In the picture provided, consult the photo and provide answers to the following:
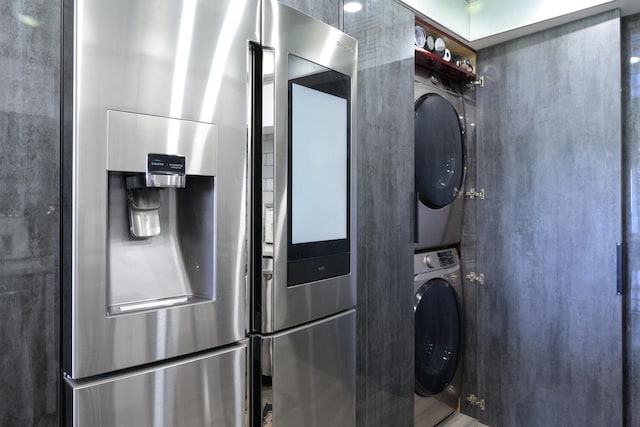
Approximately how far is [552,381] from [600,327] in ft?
1.43

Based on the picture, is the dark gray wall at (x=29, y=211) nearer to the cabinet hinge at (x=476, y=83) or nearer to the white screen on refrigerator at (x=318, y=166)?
the white screen on refrigerator at (x=318, y=166)

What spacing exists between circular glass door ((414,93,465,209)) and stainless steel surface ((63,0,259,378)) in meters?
1.41

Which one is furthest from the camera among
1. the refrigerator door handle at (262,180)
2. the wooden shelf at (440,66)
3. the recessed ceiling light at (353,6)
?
the wooden shelf at (440,66)

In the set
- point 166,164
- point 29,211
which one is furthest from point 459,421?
point 29,211

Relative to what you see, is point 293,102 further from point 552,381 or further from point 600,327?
point 552,381

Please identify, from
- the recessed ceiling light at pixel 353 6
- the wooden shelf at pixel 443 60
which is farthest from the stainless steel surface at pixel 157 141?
the wooden shelf at pixel 443 60

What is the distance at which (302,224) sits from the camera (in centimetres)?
137

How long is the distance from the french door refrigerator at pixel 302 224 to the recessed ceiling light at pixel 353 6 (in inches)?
9.4

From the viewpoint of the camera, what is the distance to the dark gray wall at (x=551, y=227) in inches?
86.7

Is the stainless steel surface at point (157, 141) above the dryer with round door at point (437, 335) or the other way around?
above

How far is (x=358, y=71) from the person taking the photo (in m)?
1.78

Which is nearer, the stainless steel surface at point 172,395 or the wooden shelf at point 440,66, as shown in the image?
the stainless steel surface at point 172,395

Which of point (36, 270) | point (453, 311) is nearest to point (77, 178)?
point (36, 270)

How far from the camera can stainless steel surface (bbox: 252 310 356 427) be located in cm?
126
